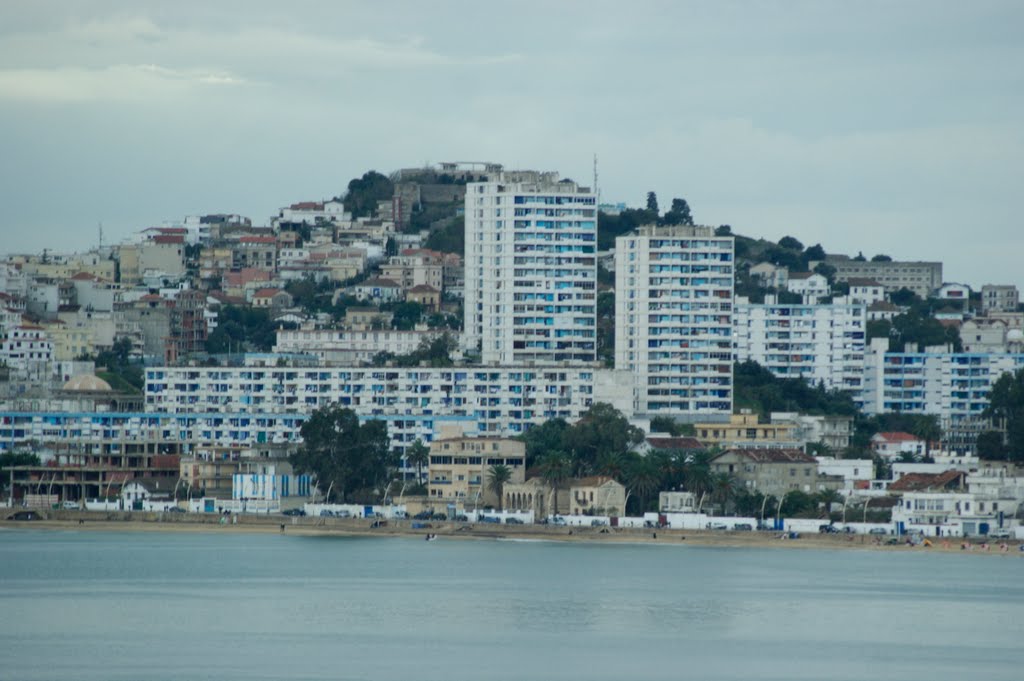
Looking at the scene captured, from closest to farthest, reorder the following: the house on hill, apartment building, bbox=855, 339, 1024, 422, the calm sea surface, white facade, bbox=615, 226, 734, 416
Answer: the calm sea surface, the house on hill, white facade, bbox=615, 226, 734, 416, apartment building, bbox=855, 339, 1024, 422

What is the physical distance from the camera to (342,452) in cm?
10831

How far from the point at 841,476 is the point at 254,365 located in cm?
3137

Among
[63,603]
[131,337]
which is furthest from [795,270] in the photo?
[63,603]

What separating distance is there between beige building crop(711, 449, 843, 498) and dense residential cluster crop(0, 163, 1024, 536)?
0.10m

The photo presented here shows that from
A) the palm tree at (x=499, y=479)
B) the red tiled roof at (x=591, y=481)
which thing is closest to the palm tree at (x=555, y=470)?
the red tiled roof at (x=591, y=481)

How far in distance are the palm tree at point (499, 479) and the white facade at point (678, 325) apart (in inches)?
672

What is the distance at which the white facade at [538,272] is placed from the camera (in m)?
127

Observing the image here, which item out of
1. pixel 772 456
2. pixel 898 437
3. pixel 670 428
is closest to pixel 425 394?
pixel 670 428

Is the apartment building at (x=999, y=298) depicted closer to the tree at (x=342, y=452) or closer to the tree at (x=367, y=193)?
the tree at (x=367, y=193)

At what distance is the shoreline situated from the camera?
323 feet

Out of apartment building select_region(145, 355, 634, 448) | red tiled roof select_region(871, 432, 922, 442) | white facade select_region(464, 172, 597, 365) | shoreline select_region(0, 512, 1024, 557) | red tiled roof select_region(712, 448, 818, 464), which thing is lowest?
Result: shoreline select_region(0, 512, 1024, 557)

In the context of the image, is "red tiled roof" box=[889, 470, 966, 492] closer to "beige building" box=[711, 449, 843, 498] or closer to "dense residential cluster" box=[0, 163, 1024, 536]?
"dense residential cluster" box=[0, 163, 1024, 536]

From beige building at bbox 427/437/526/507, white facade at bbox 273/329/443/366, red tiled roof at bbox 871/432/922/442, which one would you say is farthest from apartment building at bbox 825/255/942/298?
beige building at bbox 427/437/526/507

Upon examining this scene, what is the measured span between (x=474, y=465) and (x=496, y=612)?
104 ft
